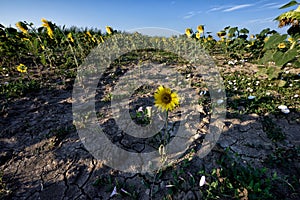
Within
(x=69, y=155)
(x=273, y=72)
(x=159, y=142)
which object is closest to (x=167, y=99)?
(x=159, y=142)

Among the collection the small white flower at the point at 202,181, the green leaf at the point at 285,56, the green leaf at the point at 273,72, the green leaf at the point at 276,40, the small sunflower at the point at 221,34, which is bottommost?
the small white flower at the point at 202,181

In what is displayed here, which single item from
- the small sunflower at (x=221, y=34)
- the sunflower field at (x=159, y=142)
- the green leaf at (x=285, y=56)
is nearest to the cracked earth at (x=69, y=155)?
the sunflower field at (x=159, y=142)

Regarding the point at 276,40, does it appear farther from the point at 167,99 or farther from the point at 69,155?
the point at 69,155

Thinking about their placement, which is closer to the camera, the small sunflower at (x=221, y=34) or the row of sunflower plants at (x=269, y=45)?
the row of sunflower plants at (x=269, y=45)

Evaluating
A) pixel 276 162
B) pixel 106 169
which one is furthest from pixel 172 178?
pixel 276 162

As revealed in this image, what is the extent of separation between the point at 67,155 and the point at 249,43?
6.83m

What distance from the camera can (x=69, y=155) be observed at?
235 cm

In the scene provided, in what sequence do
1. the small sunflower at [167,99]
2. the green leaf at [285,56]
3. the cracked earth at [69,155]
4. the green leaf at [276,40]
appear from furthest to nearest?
the green leaf at [276,40], the green leaf at [285,56], the cracked earth at [69,155], the small sunflower at [167,99]

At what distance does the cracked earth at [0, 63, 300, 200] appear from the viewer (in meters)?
1.95

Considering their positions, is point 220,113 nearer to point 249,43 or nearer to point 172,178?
point 172,178

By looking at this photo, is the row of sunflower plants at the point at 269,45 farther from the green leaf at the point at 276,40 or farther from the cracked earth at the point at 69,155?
the cracked earth at the point at 69,155

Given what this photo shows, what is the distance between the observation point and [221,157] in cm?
227

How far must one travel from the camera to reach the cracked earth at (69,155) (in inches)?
76.6

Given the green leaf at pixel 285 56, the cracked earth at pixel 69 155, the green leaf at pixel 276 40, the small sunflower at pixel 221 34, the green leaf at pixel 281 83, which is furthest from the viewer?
the small sunflower at pixel 221 34
